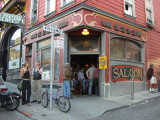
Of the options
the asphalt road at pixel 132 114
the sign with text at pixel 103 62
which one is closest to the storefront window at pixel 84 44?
the sign with text at pixel 103 62

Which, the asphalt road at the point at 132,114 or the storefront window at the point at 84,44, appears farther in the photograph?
the storefront window at the point at 84,44

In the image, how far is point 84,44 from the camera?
1004cm

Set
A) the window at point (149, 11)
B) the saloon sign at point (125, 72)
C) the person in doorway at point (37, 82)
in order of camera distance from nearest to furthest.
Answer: the person in doorway at point (37, 82), the saloon sign at point (125, 72), the window at point (149, 11)

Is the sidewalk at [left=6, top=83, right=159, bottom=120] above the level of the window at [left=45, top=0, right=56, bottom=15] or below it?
below

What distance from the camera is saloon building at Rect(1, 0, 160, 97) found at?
9172mm

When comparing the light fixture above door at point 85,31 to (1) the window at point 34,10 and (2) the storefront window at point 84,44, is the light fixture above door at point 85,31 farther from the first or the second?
(1) the window at point 34,10

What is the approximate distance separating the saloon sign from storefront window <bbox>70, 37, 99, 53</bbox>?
1525mm

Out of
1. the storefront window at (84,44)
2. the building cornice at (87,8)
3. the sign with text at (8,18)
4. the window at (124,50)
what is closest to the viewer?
the building cornice at (87,8)

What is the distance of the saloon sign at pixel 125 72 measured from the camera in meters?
9.69

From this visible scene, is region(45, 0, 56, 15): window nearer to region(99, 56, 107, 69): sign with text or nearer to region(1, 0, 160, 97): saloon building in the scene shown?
region(1, 0, 160, 97): saloon building

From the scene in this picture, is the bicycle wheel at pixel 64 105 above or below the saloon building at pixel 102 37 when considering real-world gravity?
below

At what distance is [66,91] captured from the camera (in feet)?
28.7

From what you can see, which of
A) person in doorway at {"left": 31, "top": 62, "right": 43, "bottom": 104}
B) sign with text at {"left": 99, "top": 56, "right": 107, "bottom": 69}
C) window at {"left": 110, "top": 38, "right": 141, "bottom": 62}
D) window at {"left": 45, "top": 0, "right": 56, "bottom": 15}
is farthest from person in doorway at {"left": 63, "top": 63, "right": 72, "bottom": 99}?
window at {"left": 45, "top": 0, "right": 56, "bottom": 15}

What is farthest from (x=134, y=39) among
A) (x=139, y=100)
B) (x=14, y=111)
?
(x=14, y=111)
